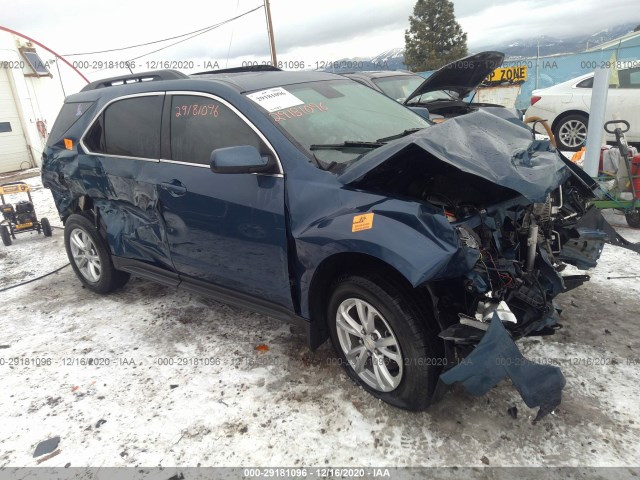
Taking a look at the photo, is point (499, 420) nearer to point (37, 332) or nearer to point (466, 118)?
point (466, 118)

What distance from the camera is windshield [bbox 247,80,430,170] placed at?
Result: 2.86 metres

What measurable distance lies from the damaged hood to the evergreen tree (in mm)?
37903

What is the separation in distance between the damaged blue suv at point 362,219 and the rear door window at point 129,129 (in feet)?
0.05

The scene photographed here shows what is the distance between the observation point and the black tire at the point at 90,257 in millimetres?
4250

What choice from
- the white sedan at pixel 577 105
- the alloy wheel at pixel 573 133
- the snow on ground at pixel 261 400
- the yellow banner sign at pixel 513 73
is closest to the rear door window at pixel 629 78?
the white sedan at pixel 577 105

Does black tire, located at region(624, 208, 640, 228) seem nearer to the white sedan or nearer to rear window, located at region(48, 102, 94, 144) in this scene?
the white sedan

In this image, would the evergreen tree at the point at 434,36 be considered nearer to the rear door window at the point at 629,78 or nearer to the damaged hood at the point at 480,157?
the rear door window at the point at 629,78

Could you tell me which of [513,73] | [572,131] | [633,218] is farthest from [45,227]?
[513,73]

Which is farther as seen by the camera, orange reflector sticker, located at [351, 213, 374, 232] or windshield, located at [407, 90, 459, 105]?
windshield, located at [407, 90, 459, 105]

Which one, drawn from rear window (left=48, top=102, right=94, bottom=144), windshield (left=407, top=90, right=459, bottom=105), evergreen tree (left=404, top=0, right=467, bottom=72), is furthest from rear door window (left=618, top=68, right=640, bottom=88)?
evergreen tree (left=404, top=0, right=467, bottom=72)

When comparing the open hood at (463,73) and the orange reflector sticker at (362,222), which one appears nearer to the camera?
the orange reflector sticker at (362,222)

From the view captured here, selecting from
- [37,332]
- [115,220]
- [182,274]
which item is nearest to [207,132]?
[182,274]

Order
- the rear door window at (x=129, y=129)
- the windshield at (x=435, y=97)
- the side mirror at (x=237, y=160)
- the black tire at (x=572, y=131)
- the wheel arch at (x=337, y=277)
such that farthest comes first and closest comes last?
the black tire at (x=572, y=131), the windshield at (x=435, y=97), the rear door window at (x=129, y=129), the side mirror at (x=237, y=160), the wheel arch at (x=337, y=277)

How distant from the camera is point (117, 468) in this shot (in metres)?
2.39
